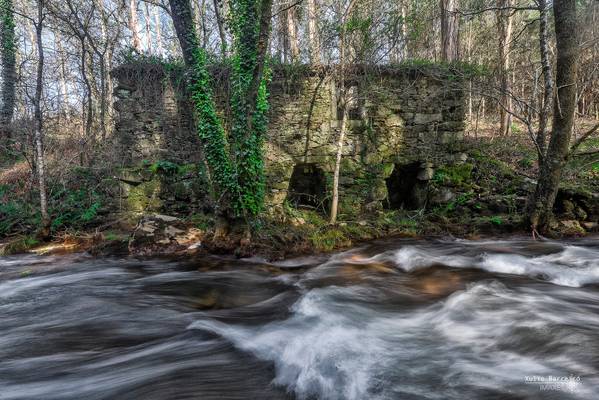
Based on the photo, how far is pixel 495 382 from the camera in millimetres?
2350

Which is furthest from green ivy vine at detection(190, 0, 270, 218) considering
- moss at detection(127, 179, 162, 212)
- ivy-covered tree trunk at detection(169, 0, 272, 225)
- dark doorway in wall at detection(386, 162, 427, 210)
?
dark doorway in wall at detection(386, 162, 427, 210)

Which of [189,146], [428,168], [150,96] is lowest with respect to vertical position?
[428,168]

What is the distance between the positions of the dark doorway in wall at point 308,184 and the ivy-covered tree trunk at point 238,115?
261cm

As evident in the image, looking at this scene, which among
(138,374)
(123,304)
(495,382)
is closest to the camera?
(495,382)

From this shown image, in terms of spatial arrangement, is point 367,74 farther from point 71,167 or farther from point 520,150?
point 71,167

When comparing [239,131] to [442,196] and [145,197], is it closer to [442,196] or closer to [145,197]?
[145,197]

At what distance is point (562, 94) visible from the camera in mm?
6293

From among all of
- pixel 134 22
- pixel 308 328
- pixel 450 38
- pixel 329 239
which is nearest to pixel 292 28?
pixel 450 38

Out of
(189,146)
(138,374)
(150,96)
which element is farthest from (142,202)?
(138,374)

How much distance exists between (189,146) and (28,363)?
730cm

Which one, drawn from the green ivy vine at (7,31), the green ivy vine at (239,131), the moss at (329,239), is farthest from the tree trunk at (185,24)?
the green ivy vine at (7,31)

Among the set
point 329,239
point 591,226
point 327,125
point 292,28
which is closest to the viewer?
point 329,239

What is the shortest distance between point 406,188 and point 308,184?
2942 millimetres

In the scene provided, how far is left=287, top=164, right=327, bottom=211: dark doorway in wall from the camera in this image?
31.5 feet
